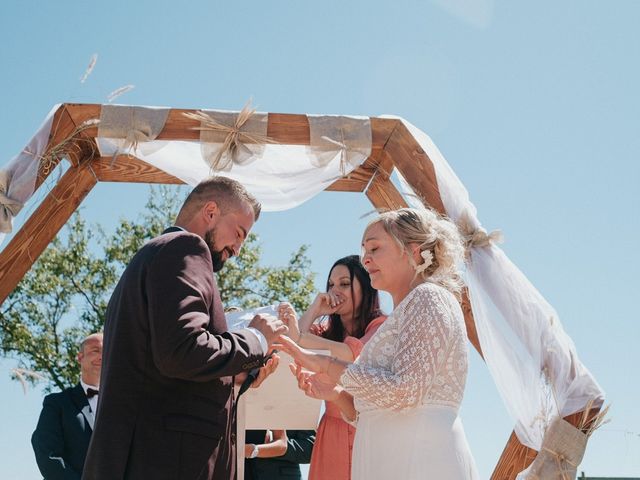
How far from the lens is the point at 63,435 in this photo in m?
4.55

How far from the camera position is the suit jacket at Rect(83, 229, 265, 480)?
285 centimetres

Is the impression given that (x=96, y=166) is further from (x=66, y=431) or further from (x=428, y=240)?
(x=428, y=240)

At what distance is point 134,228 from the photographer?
1638 centimetres

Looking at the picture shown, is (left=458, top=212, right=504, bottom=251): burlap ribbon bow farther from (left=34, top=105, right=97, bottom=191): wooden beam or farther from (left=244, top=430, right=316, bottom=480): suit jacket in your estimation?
(left=34, top=105, right=97, bottom=191): wooden beam

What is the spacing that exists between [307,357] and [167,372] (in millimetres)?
774

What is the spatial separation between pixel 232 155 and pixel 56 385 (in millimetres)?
11206

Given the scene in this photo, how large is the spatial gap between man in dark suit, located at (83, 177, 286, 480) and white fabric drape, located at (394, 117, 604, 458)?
4.71 feet

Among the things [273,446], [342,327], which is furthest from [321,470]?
[342,327]

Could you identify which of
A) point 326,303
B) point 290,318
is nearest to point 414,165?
point 326,303

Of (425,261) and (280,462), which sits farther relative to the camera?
(280,462)

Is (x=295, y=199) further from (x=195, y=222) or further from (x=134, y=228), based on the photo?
(x=134, y=228)

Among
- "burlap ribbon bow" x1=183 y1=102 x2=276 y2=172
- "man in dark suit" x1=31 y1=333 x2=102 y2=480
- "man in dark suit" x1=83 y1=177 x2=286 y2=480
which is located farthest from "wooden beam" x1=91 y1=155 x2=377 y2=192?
"man in dark suit" x1=83 y1=177 x2=286 y2=480

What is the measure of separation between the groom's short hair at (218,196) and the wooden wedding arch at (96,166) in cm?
137

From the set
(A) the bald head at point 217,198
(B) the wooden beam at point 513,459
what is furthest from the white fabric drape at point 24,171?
(B) the wooden beam at point 513,459
